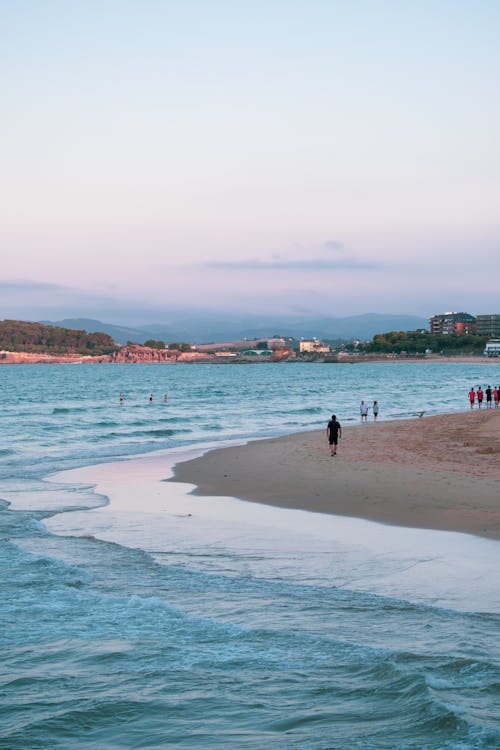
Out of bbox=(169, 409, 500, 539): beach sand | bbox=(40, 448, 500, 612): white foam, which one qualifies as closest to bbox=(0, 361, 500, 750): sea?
bbox=(40, 448, 500, 612): white foam

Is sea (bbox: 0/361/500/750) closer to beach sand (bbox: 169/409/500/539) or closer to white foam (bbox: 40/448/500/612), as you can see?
white foam (bbox: 40/448/500/612)

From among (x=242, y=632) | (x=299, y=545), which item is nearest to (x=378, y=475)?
(x=299, y=545)

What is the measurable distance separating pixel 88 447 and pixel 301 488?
16768 millimetres

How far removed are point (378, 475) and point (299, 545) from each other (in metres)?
8.55

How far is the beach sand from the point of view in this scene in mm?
16859

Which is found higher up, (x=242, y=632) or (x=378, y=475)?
(x=242, y=632)

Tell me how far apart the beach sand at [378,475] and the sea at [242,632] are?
135 cm

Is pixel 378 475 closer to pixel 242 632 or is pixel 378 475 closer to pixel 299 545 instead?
pixel 299 545

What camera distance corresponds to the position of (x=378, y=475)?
2211 cm

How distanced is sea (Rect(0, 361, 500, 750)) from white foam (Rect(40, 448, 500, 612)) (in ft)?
0.17

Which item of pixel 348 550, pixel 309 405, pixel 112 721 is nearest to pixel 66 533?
pixel 348 550

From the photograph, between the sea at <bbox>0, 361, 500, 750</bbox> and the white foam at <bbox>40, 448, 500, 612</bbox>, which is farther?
the white foam at <bbox>40, 448, 500, 612</bbox>

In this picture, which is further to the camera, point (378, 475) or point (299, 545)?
point (378, 475)

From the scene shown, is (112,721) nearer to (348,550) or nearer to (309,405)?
(348,550)
